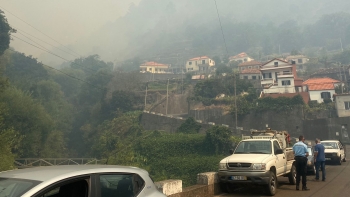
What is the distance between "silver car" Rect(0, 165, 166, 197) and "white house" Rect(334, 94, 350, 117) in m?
44.8

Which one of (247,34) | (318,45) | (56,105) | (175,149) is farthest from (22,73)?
(318,45)

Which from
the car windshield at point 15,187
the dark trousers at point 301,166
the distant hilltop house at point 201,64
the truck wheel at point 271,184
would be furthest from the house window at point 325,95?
the distant hilltop house at point 201,64

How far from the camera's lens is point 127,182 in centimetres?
388

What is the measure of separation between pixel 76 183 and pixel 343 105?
4602cm

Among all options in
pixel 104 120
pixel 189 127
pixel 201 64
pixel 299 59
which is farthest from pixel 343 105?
pixel 201 64

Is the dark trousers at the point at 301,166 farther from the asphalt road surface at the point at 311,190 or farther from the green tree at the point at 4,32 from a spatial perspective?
the green tree at the point at 4,32

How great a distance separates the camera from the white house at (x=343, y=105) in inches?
1636

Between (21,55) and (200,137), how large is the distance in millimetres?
51618

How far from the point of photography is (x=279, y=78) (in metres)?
52.5

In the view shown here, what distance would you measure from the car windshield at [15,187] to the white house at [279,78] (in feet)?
170

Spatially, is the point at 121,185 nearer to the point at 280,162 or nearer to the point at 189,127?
the point at 280,162

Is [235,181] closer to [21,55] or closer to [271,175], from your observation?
[271,175]

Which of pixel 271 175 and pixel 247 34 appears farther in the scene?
pixel 247 34

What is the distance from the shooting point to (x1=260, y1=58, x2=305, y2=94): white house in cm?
5159
